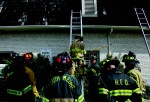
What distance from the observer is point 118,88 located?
5812 millimetres

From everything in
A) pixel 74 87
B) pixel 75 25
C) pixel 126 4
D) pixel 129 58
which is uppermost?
pixel 126 4

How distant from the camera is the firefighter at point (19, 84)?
20.7 ft

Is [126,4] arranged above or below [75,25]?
above

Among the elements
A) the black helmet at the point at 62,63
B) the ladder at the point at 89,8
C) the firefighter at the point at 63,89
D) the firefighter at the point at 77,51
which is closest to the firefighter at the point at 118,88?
the firefighter at the point at 63,89

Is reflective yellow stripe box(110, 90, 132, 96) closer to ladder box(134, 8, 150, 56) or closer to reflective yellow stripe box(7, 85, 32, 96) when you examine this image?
reflective yellow stripe box(7, 85, 32, 96)

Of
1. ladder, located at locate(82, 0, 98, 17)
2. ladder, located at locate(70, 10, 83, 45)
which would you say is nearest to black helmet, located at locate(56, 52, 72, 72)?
ladder, located at locate(70, 10, 83, 45)

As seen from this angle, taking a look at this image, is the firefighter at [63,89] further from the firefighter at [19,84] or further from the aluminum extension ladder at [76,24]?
the aluminum extension ladder at [76,24]

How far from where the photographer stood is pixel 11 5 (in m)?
15.4

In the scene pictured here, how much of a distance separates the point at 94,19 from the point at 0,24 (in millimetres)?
4169

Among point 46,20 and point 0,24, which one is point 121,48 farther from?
point 0,24

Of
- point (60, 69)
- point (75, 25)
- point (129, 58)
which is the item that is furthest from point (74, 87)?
point (75, 25)

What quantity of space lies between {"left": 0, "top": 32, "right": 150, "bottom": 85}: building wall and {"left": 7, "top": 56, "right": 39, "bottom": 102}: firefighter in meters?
8.29

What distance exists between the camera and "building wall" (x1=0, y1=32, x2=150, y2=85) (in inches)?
584

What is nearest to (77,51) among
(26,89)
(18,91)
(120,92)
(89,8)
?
(26,89)
